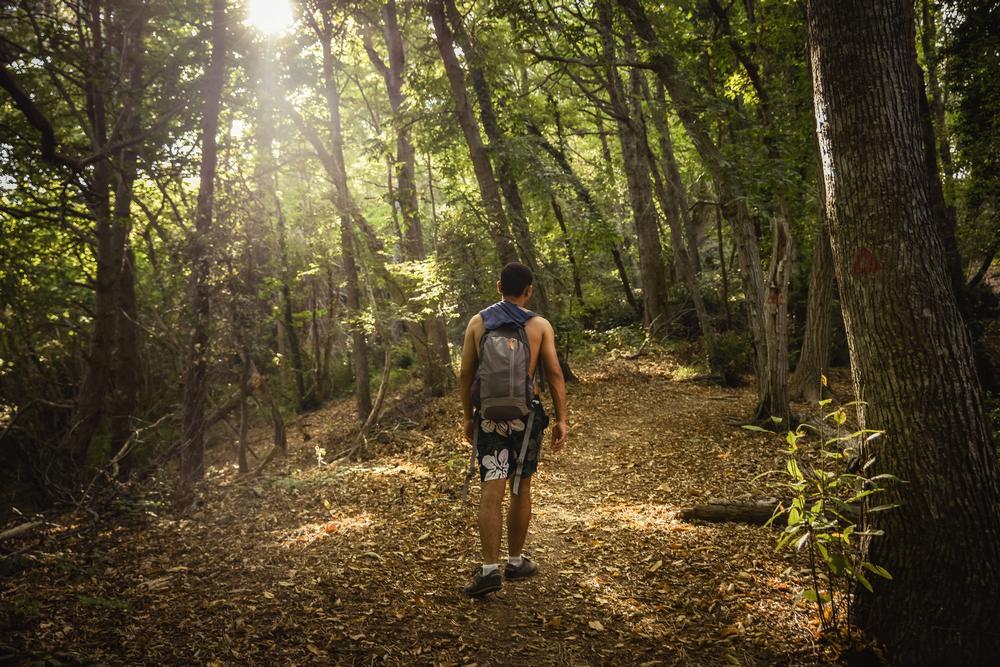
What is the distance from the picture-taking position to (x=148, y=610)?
12.0 feet

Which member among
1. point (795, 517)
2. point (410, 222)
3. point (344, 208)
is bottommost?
point (795, 517)

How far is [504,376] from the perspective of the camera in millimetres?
3783

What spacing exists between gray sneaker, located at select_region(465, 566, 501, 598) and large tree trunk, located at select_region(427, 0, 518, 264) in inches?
303

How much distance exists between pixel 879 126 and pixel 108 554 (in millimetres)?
6234

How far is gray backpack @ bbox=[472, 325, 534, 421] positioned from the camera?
12.4 ft

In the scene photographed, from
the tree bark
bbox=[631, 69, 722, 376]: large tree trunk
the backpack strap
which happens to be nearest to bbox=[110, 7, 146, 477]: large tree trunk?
the backpack strap

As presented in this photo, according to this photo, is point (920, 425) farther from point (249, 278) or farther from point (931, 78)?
point (931, 78)

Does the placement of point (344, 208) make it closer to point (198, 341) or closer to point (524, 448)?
point (198, 341)

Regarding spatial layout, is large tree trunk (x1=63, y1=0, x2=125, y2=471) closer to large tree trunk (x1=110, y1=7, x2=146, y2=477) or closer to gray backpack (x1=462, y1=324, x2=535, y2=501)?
large tree trunk (x1=110, y1=7, x2=146, y2=477)

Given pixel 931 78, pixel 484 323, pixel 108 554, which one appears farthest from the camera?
pixel 931 78

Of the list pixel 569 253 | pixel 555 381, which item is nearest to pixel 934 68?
pixel 569 253

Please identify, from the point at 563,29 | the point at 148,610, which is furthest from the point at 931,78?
the point at 148,610

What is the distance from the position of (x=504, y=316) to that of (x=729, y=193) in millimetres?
5824

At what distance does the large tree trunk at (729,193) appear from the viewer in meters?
8.09
